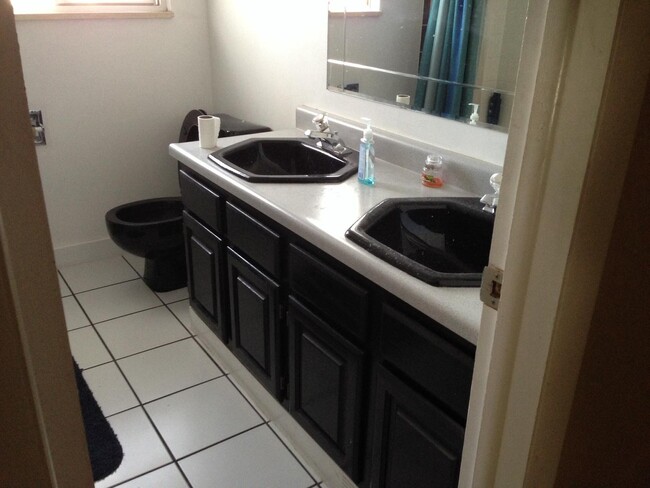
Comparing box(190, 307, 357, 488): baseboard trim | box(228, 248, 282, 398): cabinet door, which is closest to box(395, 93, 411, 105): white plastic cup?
box(228, 248, 282, 398): cabinet door

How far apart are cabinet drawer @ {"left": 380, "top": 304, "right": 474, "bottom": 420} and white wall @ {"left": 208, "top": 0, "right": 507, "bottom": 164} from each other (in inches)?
25.8

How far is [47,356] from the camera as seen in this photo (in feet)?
2.02

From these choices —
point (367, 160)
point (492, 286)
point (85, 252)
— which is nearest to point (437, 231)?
point (367, 160)

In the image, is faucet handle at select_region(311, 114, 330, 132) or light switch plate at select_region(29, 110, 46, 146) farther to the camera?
light switch plate at select_region(29, 110, 46, 146)

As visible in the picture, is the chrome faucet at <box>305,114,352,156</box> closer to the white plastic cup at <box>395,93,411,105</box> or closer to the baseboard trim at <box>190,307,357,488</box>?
the white plastic cup at <box>395,93,411,105</box>

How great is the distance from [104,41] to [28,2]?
13.6 inches

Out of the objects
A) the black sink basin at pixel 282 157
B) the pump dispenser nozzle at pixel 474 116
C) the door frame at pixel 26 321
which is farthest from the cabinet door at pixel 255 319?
the door frame at pixel 26 321

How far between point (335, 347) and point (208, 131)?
1.00m

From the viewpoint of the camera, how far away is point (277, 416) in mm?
2006

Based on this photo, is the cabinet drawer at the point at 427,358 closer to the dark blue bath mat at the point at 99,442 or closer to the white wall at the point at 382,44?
the white wall at the point at 382,44

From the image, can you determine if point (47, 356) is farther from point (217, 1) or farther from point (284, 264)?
point (217, 1)

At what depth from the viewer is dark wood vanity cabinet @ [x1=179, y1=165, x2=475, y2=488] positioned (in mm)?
1226

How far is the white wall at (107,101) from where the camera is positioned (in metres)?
2.77

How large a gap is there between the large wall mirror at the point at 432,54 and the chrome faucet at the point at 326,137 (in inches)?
6.2
